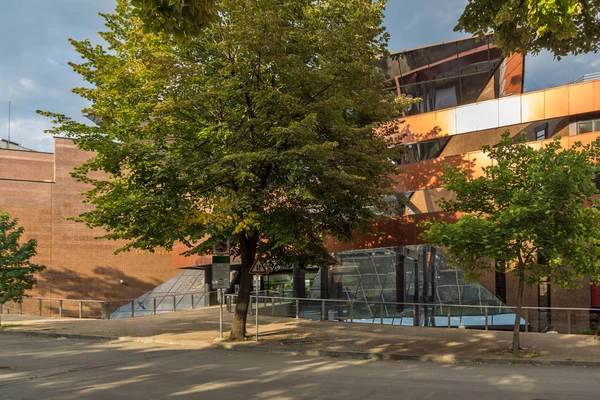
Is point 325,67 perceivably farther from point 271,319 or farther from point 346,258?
point 346,258

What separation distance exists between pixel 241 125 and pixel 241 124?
0.14 metres

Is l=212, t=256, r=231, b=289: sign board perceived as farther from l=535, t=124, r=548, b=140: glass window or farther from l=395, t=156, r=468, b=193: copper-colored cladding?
l=535, t=124, r=548, b=140: glass window

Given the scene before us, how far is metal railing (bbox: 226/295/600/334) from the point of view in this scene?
56.8ft

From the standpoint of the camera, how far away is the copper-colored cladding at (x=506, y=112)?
70.0ft

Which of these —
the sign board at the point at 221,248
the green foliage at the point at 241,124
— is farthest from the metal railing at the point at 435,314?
the sign board at the point at 221,248

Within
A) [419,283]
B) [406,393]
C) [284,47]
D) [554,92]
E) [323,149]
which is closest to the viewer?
[406,393]

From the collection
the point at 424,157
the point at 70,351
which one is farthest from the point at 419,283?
the point at 70,351

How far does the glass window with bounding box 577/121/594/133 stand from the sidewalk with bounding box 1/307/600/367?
30.6 feet

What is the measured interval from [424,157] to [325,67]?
47.9 ft

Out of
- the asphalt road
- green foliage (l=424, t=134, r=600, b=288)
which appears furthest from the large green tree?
the asphalt road

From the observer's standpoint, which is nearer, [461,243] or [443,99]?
[461,243]

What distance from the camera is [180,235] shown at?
14961mm

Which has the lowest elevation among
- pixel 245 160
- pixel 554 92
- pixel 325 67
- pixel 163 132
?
pixel 245 160

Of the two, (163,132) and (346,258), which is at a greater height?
(163,132)
